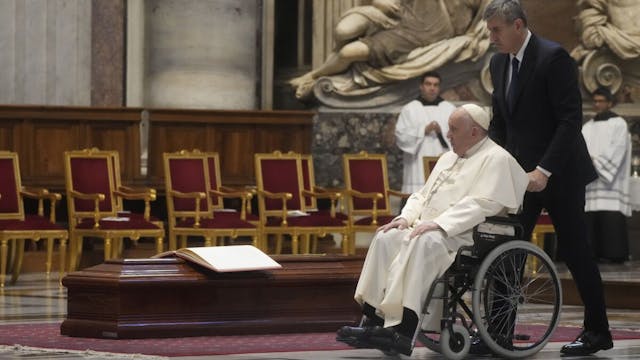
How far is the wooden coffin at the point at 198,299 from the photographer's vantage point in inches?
272

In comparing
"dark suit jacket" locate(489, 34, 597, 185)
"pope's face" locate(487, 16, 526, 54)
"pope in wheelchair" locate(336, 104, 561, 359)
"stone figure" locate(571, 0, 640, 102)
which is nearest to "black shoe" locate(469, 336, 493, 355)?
"pope in wheelchair" locate(336, 104, 561, 359)

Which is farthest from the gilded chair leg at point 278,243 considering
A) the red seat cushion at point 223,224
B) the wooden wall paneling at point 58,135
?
the wooden wall paneling at point 58,135

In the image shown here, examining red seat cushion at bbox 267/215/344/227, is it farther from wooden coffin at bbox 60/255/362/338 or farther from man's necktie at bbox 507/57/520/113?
man's necktie at bbox 507/57/520/113

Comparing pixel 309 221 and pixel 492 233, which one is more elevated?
pixel 492 233

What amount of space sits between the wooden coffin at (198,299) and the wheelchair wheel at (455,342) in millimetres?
1266

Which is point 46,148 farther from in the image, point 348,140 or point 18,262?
point 348,140

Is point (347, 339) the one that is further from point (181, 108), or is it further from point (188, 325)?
point (181, 108)

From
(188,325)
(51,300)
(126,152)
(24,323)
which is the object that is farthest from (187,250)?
(126,152)

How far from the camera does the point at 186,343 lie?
6754mm

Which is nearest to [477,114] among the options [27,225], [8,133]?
[27,225]

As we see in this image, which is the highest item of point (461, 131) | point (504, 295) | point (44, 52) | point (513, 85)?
point (44, 52)

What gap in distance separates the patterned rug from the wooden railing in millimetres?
→ 5653

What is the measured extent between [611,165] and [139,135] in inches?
166

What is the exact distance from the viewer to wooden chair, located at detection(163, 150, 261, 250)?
37.4 ft
